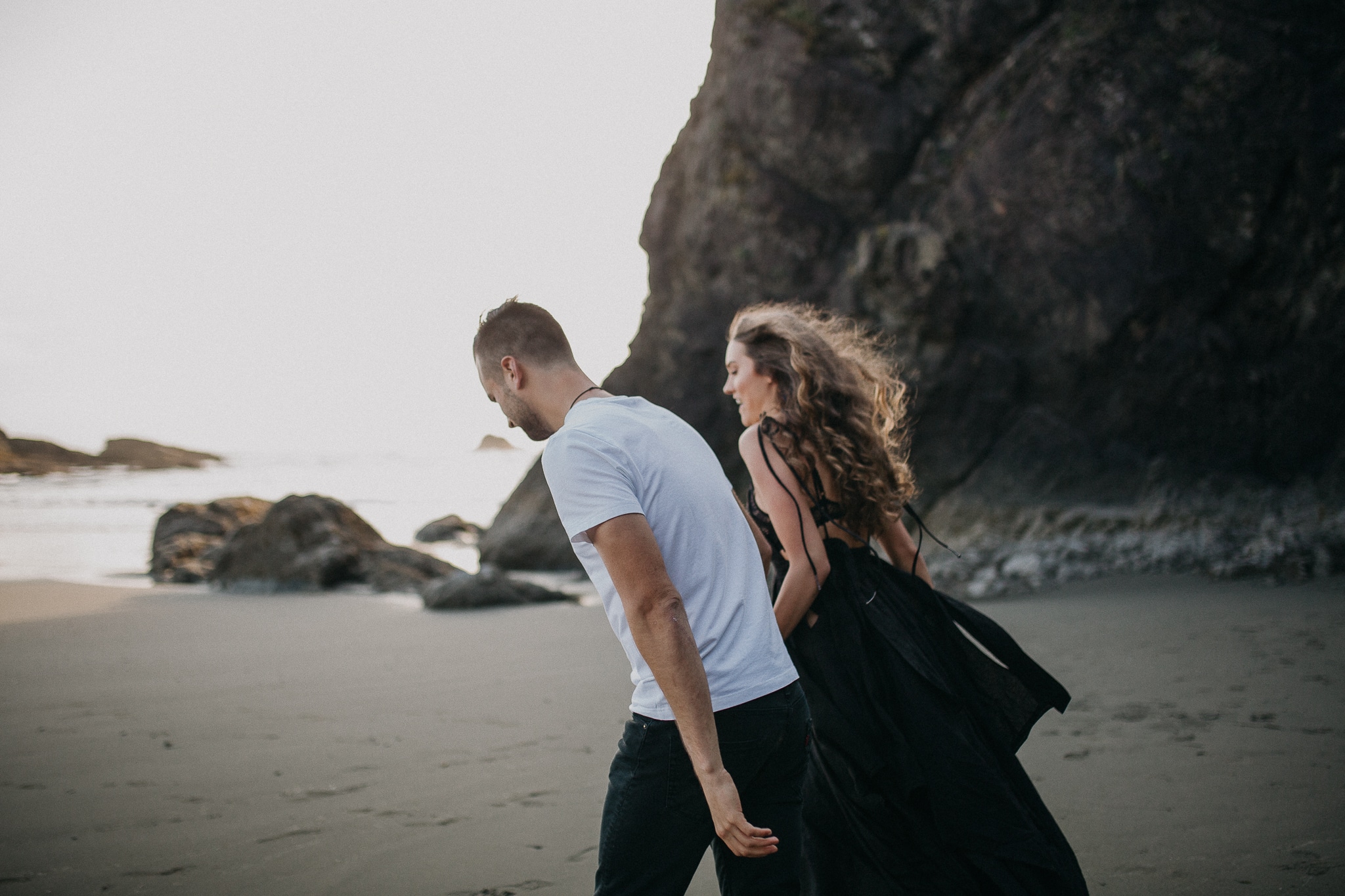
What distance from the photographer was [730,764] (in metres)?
1.79

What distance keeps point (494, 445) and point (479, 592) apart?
56.0 m

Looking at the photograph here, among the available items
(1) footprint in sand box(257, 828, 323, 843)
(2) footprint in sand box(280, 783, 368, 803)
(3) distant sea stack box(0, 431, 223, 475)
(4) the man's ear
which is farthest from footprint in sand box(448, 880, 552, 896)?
(3) distant sea stack box(0, 431, 223, 475)

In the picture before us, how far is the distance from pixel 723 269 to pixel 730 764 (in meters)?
9.75

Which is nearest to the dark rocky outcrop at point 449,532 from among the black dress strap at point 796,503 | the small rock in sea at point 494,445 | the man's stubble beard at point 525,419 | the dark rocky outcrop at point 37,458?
the black dress strap at point 796,503

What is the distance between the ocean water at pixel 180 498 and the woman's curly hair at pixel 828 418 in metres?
10.3

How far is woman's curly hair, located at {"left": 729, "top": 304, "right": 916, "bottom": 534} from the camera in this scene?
8.91 feet

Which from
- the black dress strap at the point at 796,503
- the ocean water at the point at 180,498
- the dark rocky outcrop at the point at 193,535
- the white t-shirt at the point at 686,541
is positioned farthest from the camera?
the ocean water at the point at 180,498

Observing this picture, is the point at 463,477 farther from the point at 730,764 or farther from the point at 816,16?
the point at 730,764

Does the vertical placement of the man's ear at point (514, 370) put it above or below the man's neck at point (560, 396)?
above

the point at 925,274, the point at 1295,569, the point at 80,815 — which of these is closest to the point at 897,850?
the point at 80,815

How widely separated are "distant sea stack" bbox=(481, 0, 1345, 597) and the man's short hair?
6659mm

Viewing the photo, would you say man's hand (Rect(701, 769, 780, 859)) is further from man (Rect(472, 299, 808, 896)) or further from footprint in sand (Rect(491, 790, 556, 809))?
footprint in sand (Rect(491, 790, 556, 809))

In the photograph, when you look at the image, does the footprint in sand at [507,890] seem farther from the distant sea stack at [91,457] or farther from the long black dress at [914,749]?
the distant sea stack at [91,457]

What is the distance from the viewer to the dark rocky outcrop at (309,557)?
9.75m
